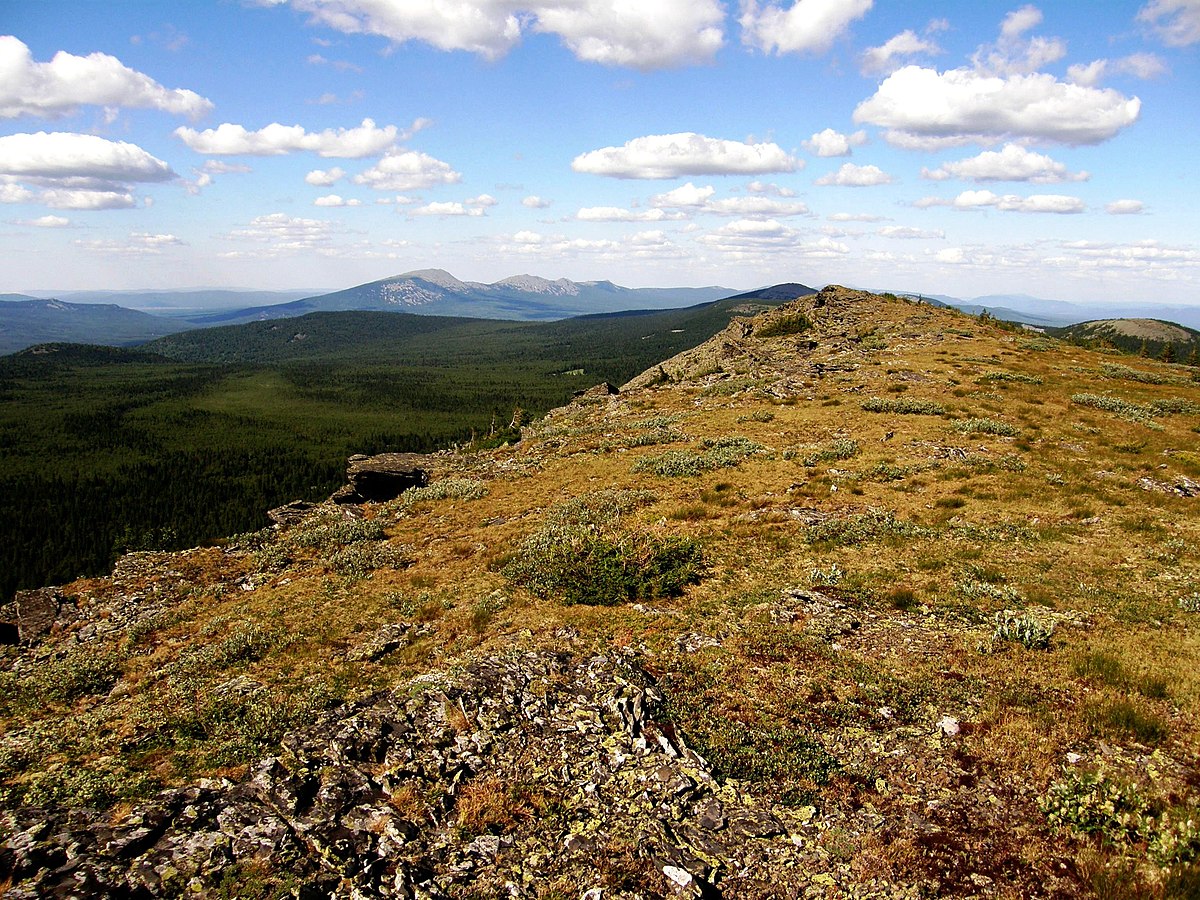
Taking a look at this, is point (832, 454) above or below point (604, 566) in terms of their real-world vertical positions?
above

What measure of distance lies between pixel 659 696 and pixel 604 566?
21.8 ft

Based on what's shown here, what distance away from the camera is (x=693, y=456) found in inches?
1158

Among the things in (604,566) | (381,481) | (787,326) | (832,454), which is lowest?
(381,481)

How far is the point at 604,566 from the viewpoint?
1870 centimetres

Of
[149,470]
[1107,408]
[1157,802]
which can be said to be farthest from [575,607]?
[149,470]

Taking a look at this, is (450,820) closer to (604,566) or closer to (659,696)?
(659,696)

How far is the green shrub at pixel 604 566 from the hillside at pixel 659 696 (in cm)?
12

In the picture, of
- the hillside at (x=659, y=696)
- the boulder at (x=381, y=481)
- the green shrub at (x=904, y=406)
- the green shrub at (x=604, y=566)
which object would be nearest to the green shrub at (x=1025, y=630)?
the hillside at (x=659, y=696)

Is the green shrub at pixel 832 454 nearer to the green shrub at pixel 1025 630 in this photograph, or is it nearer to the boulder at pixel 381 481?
the green shrub at pixel 1025 630

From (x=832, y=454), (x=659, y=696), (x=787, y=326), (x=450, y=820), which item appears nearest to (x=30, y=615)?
(x=450, y=820)

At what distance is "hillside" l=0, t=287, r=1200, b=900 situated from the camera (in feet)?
27.7

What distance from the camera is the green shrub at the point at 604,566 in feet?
56.8

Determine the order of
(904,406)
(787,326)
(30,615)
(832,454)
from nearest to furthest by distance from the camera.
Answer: (30,615)
(832,454)
(904,406)
(787,326)

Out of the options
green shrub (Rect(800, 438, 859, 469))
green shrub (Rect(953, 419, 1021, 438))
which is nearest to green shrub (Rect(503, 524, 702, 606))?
green shrub (Rect(800, 438, 859, 469))
